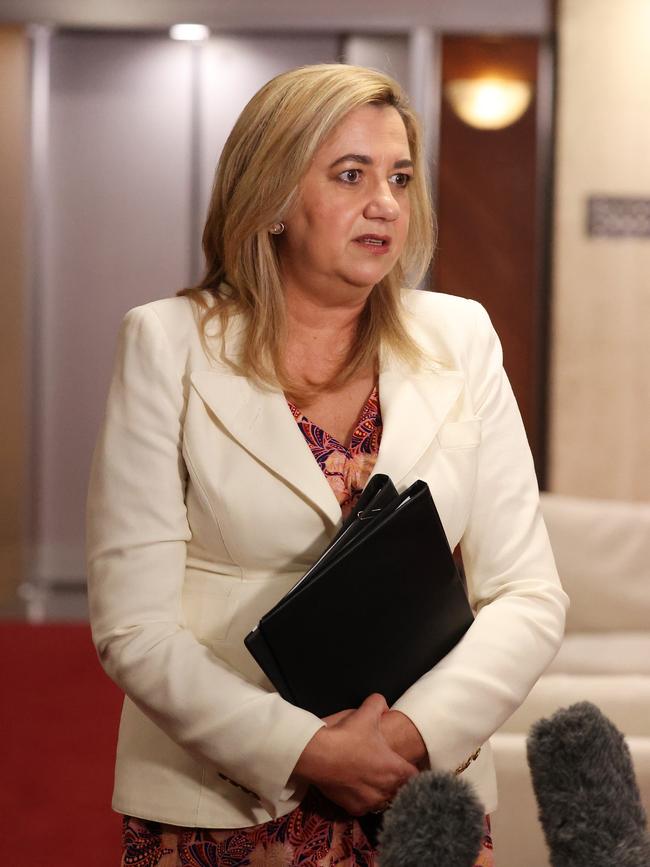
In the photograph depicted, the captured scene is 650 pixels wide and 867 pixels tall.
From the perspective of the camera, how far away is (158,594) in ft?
5.26

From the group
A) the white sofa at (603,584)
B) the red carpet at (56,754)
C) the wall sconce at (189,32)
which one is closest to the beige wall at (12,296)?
the wall sconce at (189,32)

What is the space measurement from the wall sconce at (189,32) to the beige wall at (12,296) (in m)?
0.77

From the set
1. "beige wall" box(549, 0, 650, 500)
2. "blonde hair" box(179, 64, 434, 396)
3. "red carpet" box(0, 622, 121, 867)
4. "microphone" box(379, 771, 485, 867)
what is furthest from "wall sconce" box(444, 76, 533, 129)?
"microphone" box(379, 771, 485, 867)

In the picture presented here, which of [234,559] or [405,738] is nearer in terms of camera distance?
[405,738]

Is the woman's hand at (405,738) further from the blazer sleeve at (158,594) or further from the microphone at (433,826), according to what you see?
the microphone at (433,826)

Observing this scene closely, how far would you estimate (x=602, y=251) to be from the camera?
5910 mm

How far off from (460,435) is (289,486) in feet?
0.90

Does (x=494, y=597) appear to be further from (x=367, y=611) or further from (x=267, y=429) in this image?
(x=267, y=429)

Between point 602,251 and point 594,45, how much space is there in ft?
3.36

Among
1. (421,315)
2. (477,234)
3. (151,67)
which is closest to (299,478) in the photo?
(421,315)

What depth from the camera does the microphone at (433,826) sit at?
92cm

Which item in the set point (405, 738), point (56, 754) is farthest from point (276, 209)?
point (56, 754)

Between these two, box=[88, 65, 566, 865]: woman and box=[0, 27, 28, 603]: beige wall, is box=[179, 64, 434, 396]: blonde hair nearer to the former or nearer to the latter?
box=[88, 65, 566, 865]: woman

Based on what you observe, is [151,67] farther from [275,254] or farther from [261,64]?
[275,254]
